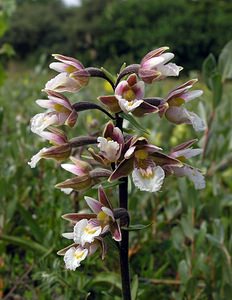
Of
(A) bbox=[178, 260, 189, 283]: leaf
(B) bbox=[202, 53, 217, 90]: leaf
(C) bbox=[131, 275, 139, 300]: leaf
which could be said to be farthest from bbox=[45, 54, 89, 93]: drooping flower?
(B) bbox=[202, 53, 217, 90]: leaf

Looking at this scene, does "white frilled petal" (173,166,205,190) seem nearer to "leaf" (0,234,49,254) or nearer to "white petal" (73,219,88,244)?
"white petal" (73,219,88,244)

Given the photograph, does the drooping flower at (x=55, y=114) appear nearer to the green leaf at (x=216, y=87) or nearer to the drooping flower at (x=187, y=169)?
the drooping flower at (x=187, y=169)

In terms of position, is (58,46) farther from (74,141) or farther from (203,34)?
(74,141)

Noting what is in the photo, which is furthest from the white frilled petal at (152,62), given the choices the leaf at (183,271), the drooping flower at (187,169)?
the leaf at (183,271)

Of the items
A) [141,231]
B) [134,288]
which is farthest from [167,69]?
[141,231]

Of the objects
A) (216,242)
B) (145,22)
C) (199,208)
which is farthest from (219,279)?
(145,22)

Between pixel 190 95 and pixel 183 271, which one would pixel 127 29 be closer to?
pixel 183 271
